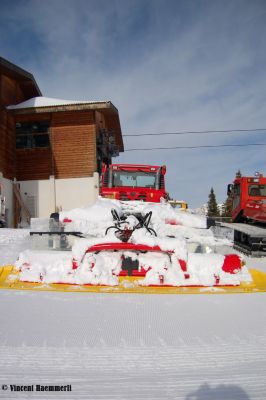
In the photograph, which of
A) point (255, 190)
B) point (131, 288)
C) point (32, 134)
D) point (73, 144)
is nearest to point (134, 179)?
point (255, 190)

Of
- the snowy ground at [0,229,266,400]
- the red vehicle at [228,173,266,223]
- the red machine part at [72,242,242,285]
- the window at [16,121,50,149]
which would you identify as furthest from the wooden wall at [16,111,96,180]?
the snowy ground at [0,229,266,400]

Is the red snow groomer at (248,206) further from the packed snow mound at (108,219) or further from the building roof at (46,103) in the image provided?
the building roof at (46,103)

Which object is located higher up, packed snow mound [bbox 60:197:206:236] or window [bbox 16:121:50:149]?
window [bbox 16:121:50:149]

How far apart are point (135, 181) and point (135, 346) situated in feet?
25.6

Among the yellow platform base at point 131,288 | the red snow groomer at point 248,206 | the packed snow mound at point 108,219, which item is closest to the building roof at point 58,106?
the red snow groomer at point 248,206

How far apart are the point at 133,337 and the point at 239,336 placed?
856 millimetres

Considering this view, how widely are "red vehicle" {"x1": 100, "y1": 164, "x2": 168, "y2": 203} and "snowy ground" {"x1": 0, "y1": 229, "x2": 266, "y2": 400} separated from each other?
5821mm

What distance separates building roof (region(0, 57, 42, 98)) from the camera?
19.1 metres

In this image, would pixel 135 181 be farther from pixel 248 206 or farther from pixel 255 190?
pixel 255 190

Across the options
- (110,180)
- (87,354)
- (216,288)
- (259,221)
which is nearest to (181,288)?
(216,288)

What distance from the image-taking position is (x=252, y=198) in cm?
1151

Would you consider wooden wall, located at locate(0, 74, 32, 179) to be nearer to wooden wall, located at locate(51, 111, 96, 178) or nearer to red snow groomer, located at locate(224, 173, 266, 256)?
wooden wall, located at locate(51, 111, 96, 178)

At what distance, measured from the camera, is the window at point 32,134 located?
20594 mm

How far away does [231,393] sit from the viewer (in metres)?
1.87
